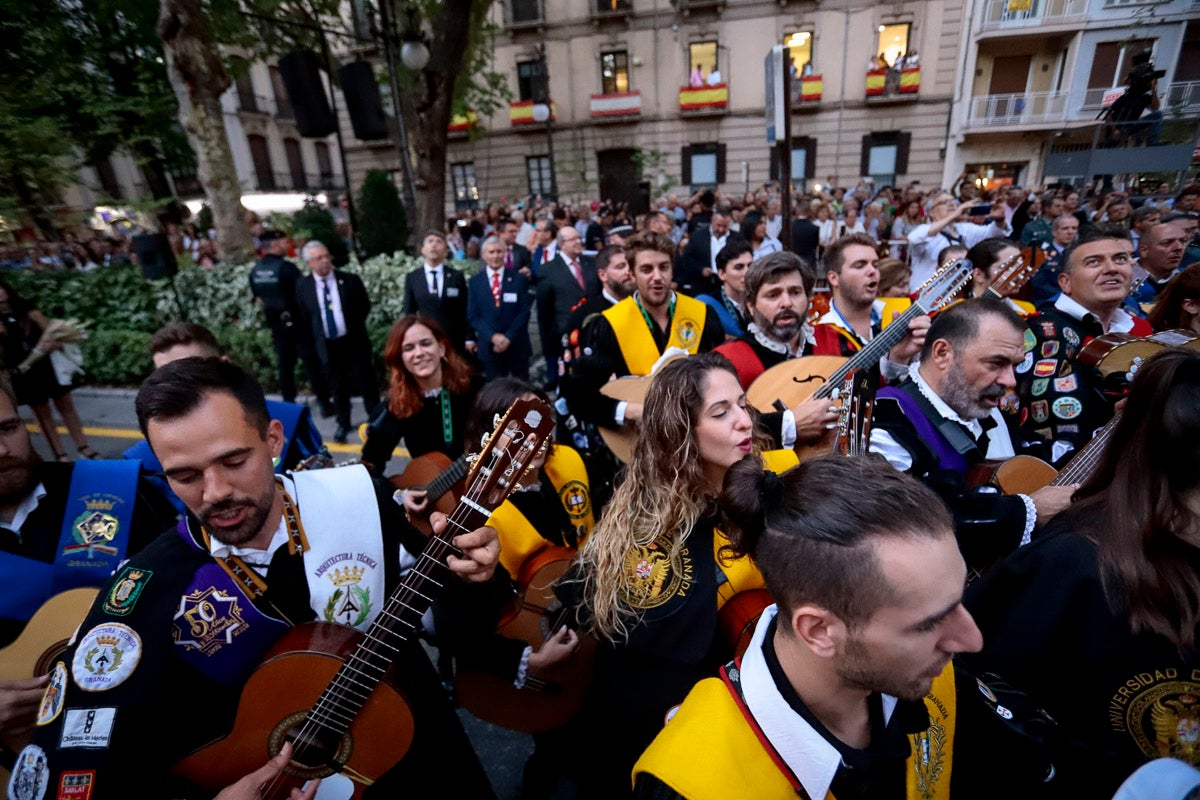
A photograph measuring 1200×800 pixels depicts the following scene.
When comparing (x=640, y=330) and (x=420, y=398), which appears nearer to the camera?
(x=420, y=398)

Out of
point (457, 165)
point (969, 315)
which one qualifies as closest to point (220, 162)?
point (969, 315)

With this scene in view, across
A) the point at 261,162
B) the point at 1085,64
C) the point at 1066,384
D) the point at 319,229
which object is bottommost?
the point at 1066,384

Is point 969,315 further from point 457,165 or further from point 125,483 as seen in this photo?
point 457,165

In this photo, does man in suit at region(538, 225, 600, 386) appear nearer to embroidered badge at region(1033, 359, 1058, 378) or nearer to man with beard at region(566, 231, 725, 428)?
man with beard at region(566, 231, 725, 428)

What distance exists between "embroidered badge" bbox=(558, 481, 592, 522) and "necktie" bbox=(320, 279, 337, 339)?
4772mm

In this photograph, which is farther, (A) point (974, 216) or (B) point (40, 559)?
(A) point (974, 216)

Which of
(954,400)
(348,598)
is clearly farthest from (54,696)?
(954,400)

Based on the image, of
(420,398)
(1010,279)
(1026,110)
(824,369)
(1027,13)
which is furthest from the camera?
(1026,110)

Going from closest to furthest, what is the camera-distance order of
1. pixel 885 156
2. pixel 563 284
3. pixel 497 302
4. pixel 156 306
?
pixel 497 302 < pixel 563 284 < pixel 156 306 < pixel 885 156

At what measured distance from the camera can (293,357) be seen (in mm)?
6926

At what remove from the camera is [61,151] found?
25.7 feet

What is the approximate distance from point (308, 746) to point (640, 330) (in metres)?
3.13

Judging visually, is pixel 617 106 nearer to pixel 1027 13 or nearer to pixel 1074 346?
pixel 1027 13

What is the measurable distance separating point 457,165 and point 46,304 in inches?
847
